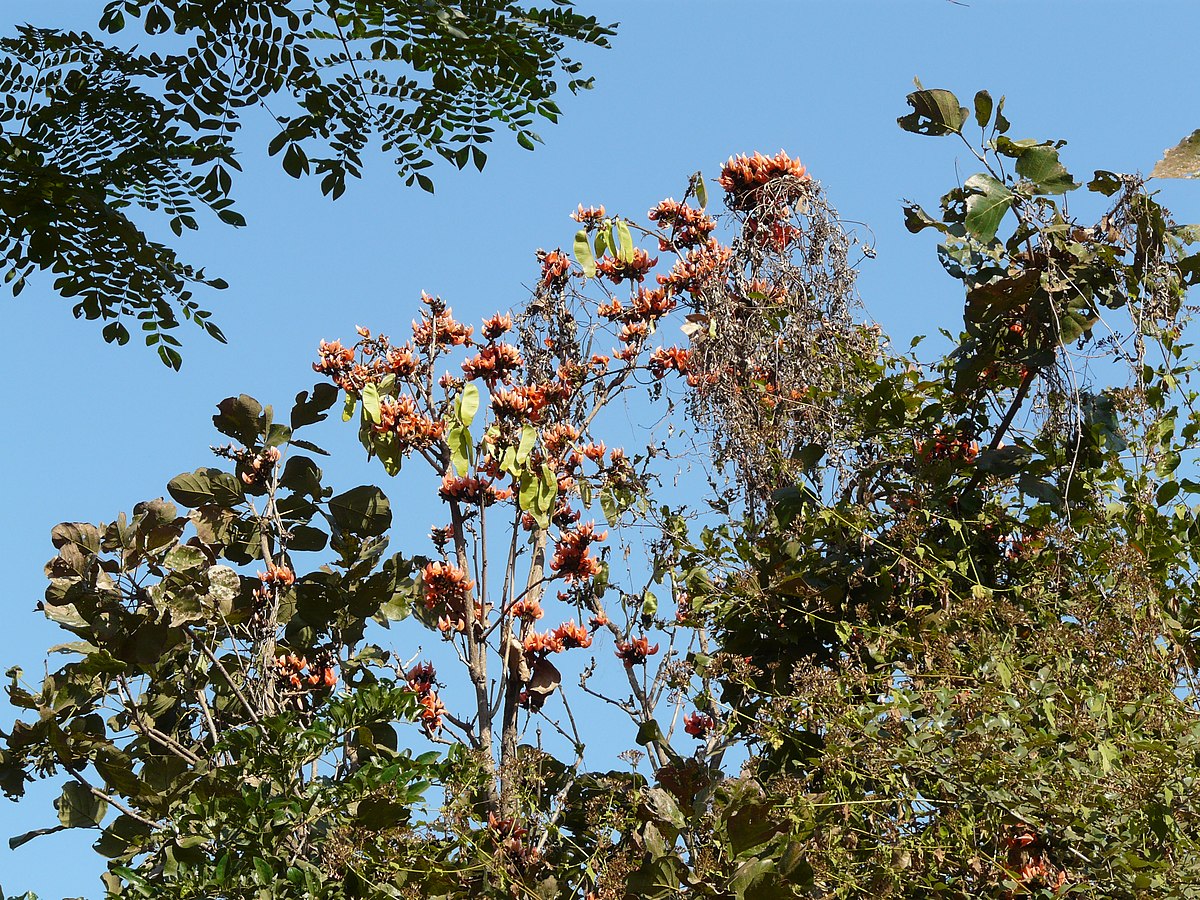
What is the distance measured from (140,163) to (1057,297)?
272 centimetres

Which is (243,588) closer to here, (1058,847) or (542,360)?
(542,360)

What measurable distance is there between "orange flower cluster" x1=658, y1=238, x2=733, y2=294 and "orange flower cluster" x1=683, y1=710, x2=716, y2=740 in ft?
4.71

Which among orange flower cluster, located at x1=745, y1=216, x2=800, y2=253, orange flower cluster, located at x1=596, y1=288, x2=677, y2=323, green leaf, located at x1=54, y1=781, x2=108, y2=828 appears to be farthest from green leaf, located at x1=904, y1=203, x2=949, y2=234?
green leaf, located at x1=54, y1=781, x2=108, y2=828

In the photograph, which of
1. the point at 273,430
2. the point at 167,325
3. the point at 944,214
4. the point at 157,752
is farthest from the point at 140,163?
the point at 944,214

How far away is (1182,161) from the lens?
3.13 metres

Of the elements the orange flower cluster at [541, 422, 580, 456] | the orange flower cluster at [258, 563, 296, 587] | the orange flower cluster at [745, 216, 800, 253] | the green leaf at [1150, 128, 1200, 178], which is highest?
the orange flower cluster at [745, 216, 800, 253]

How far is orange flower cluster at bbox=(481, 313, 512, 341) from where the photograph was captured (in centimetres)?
480

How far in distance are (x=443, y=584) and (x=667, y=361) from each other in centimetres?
124

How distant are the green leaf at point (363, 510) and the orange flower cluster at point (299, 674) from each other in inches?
19.8

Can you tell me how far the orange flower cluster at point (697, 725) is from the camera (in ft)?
13.6

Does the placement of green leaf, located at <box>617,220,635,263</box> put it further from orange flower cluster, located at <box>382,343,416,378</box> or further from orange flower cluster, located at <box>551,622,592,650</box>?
orange flower cluster, located at <box>551,622,592,650</box>

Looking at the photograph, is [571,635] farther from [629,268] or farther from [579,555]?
[629,268]

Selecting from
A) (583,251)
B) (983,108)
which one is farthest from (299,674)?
(983,108)

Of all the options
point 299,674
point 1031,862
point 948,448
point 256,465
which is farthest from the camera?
point 299,674
